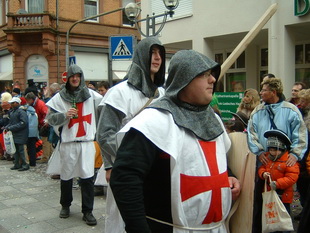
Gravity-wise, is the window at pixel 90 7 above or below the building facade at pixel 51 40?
above

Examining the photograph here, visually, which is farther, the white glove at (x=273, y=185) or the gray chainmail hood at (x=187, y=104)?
the white glove at (x=273, y=185)

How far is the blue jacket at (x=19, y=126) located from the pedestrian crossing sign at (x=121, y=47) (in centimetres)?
261

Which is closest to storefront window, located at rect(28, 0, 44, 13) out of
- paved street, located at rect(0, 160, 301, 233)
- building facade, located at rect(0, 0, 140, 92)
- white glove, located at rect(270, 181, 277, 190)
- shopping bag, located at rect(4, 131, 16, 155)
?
building facade, located at rect(0, 0, 140, 92)

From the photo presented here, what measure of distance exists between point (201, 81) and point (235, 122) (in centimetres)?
395

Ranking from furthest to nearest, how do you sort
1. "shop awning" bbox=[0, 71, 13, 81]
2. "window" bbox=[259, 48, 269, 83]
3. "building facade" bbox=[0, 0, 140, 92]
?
1. "shop awning" bbox=[0, 71, 13, 81]
2. "building facade" bbox=[0, 0, 140, 92]
3. "window" bbox=[259, 48, 269, 83]

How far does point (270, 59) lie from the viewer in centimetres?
950

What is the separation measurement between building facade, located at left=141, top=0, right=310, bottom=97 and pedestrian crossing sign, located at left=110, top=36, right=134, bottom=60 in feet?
8.79

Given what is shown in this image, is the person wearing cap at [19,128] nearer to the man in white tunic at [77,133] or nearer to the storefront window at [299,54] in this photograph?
the man in white tunic at [77,133]

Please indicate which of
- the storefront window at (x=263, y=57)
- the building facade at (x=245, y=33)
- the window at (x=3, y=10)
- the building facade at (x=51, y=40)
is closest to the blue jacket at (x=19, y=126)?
the building facade at (x=245, y=33)

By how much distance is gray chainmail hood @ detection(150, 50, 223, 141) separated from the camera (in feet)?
6.31

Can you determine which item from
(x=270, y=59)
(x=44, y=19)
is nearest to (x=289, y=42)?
(x=270, y=59)

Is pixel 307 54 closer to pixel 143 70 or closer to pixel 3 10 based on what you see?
pixel 143 70

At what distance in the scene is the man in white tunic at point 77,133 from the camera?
5027 millimetres

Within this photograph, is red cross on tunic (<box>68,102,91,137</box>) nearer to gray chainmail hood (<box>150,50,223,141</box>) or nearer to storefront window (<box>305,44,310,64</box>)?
gray chainmail hood (<box>150,50,223,141</box>)
